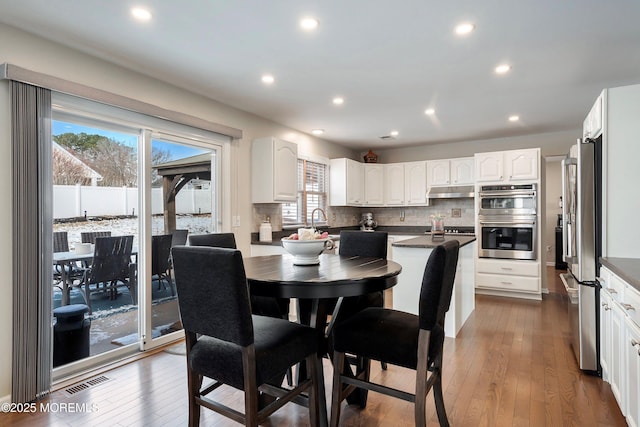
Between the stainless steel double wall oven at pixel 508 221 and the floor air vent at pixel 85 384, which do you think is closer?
the floor air vent at pixel 85 384

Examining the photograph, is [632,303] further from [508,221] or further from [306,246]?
[508,221]

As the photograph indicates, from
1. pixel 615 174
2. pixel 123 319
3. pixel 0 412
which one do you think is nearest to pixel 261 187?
pixel 123 319

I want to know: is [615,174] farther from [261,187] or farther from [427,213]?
[427,213]

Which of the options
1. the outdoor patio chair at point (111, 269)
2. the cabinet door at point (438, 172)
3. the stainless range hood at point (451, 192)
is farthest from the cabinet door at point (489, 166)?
the outdoor patio chair at point (111, 269)

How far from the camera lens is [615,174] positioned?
2297mm

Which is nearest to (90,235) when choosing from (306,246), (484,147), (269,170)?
(306,246)

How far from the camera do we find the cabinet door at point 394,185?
6.33 meters

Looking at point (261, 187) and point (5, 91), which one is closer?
point (5, 91)

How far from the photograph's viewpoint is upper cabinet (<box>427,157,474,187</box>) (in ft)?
18.8

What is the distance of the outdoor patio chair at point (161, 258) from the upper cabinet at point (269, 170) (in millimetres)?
1178

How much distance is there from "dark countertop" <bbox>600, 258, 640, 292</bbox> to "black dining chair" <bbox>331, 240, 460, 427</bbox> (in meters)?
0.76

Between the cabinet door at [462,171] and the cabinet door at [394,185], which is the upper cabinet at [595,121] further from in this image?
the cabinet door at [394,185]

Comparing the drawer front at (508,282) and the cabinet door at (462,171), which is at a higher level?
the cabinet door at (462,171)

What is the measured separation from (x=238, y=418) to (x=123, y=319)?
2.08m
